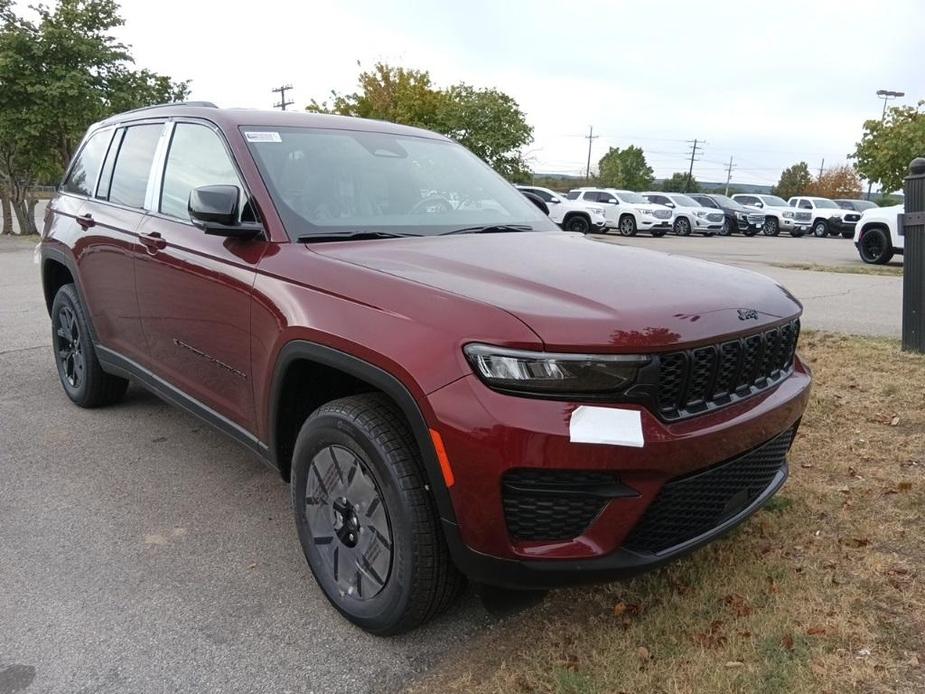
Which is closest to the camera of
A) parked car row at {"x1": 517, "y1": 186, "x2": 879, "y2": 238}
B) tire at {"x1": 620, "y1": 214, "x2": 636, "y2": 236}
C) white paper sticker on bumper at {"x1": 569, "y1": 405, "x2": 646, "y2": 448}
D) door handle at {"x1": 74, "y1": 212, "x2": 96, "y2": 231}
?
white paper sticker on bumper at {"x1": 569, "y1": 405, "x2": 646, "y2": 448}

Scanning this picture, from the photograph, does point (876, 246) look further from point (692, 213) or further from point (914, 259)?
point (692, 213)

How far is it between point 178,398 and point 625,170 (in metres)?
86.8

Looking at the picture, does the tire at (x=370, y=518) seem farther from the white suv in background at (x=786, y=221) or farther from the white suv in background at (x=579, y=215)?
the white suv in background at (x=786, y=221)

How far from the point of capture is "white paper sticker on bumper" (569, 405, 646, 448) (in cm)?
206

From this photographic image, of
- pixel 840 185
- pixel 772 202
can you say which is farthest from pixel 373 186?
pixel 840 185

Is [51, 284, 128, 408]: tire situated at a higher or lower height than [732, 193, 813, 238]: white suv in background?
lower

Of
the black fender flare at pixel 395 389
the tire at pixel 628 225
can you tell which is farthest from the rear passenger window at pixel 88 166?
the tire at pixel 628 225

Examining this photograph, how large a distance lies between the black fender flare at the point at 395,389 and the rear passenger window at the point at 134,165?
6.37 ft

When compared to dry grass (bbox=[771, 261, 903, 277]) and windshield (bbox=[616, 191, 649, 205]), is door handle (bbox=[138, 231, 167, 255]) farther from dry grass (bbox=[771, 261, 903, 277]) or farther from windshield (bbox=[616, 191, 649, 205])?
windshield (bbox=[616, 191, 649, 205])

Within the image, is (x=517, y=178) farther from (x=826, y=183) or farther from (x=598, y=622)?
(x=826, y=183)

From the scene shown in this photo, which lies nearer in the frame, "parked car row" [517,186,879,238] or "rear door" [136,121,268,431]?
"rear door" [136,121,268,431]

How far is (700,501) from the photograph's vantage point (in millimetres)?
2342

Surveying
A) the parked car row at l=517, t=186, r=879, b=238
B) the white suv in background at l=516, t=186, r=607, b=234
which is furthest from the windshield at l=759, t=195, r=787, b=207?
the white suv in background at l=516, t=186, r=607, b=234

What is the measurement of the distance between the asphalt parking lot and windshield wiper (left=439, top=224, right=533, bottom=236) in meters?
1.55
